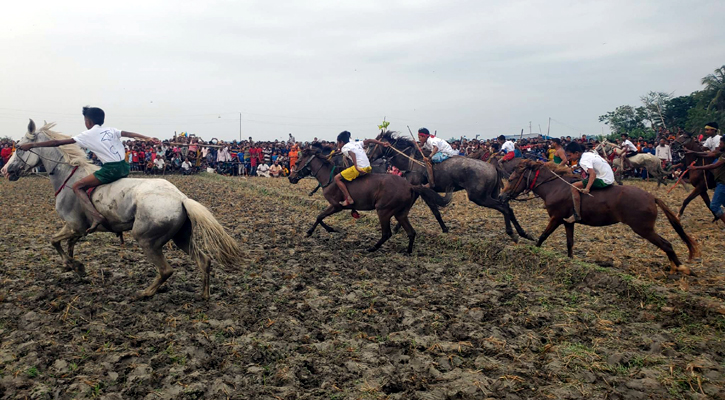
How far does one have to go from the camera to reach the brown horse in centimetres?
725

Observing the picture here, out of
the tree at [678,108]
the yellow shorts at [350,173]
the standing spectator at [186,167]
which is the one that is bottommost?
the standing spectator at [186,167]

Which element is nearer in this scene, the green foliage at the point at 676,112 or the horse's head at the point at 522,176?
the horse's head at the point at 522,176

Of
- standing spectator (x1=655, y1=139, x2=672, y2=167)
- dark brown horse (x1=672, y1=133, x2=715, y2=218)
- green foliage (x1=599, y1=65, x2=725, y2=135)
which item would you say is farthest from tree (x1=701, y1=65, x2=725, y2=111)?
dark brown horse (x1=672, y1=133, x2=715, y2=218)

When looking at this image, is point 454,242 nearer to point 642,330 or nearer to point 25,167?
point 642,330

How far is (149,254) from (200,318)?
1.21 meters

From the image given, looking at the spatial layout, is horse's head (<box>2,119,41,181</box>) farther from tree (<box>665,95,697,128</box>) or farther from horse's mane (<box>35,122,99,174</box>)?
tree (<box>665,95,697,128</box>)

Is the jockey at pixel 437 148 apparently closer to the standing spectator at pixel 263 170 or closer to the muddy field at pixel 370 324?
the muddy field at pixel 370 324

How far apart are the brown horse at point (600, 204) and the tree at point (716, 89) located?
117 ft

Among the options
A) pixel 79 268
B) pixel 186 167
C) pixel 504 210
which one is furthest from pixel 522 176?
pixel 186 167

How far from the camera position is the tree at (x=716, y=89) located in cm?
3553

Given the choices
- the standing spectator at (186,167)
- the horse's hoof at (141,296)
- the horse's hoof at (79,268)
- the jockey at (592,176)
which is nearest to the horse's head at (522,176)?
the jockey at (592,176)

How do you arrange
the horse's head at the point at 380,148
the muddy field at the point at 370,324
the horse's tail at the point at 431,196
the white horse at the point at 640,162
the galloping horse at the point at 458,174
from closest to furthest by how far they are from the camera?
the muddy field at the point at 370,324 < the horse's tail at the point at 431,196 < the galloping horse at the point at 458,174 < the horse's head at the point at 380,148 < the white horse at the point at 640,162

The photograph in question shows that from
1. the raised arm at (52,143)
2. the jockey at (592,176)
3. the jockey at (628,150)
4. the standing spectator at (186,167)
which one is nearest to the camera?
the raised arm at (52,143)

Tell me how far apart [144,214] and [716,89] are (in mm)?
44239
